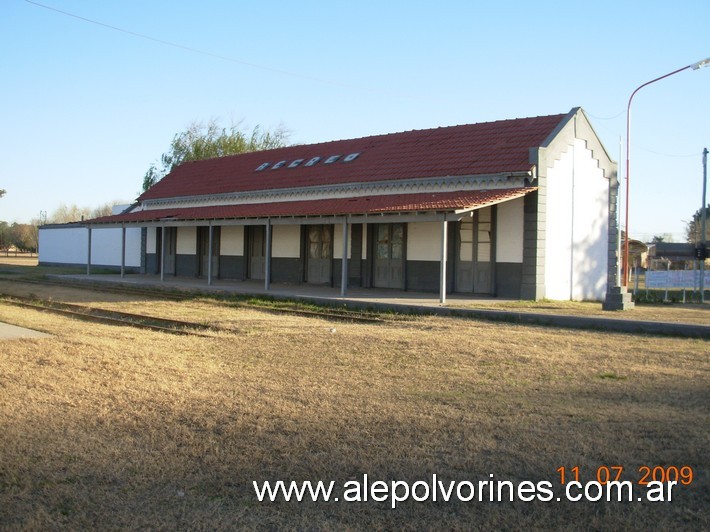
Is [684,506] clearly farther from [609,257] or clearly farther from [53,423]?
[609,257]

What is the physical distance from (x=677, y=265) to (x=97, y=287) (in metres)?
60.0

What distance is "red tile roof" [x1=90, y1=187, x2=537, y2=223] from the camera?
20.1 meters

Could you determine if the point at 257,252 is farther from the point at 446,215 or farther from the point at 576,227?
the point at 576,227

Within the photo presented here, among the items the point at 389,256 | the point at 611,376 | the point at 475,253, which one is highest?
the point at 475,253

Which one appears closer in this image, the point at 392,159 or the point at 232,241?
the point at 392,159

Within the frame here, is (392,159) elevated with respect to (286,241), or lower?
elevated

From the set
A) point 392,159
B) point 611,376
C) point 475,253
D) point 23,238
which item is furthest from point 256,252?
point 23,238

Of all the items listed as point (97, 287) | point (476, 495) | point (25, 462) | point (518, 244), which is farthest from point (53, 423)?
point (97, 287)

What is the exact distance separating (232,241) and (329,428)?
25654 millimetres

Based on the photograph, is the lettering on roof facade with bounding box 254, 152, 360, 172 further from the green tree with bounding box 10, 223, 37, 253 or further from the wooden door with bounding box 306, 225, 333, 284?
the green tree with bounding box 10, 223, 37, 253

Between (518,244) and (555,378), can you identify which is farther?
(518,244)

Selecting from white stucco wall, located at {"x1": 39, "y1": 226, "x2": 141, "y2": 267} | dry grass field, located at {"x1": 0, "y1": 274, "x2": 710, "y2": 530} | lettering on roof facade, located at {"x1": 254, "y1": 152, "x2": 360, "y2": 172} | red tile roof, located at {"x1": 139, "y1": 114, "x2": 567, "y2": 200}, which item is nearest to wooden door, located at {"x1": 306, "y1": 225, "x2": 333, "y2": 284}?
red tile roof, located at {"x1": 139, "y1": 114, "x2": 567, "y2": 200}

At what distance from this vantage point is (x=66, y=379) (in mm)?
8922

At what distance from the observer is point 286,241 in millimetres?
29172
